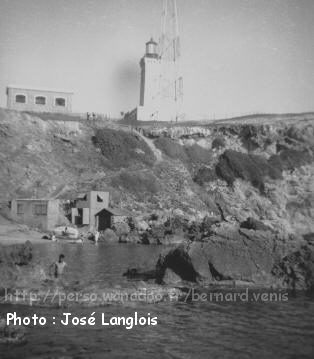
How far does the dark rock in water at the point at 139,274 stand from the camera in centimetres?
2208

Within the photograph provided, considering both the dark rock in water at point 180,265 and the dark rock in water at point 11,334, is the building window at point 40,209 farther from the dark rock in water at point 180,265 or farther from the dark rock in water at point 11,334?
the dark rock in water at point 11,334

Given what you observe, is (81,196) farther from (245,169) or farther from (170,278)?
(170,278)

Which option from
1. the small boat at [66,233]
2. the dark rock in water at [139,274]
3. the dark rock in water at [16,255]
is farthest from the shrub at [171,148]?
the dark rock in water at [16,255]

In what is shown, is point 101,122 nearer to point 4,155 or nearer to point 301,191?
point 4,155

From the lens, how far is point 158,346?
11.6 metres

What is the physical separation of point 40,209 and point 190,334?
4320 cm

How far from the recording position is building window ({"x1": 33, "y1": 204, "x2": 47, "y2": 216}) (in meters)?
53.4

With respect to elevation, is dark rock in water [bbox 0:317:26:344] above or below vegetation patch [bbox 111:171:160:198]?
below

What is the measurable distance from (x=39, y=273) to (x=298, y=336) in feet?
36.1

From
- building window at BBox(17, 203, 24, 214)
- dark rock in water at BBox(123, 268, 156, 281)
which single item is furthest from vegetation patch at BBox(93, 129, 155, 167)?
dark rock in water at BBox(123, 268, 156, 281)

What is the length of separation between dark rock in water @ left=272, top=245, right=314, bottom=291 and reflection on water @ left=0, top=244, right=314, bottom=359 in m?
2.40

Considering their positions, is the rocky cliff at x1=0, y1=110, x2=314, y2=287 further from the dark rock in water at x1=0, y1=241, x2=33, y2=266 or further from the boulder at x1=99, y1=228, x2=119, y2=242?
the dark rock in water at x1=0, y1=241, x2=33, y2=266

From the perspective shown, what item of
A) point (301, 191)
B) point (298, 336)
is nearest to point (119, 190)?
point (301, 191)

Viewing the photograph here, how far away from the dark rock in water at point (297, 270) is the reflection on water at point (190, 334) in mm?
2404
